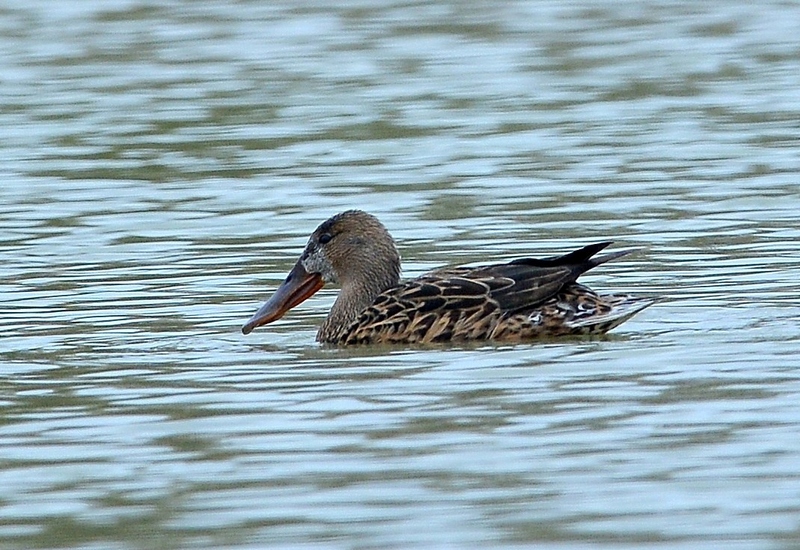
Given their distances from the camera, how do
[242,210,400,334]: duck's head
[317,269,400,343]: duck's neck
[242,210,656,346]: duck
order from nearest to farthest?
[242,210,656,346]: duck → [317,269,400,343]: duck's neck → [242,210,400,334]: duck's head

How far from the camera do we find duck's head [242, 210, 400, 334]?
11609mm

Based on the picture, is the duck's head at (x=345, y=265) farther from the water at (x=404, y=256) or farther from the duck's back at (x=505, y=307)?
the duck's back at (x=505, y=307)

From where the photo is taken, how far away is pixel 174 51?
23719mm

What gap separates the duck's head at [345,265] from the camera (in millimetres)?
11609

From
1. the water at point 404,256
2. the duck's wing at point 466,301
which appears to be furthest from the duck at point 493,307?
the water at point 404,256

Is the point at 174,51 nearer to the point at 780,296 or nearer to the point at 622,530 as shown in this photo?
the point at 780,296

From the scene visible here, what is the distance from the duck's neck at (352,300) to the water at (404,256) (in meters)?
0.19

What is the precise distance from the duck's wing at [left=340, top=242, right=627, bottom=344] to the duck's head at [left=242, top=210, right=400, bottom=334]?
54 centimetres

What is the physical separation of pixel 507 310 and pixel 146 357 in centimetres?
167

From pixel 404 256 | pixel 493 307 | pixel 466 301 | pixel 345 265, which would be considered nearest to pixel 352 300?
pixel 345 265

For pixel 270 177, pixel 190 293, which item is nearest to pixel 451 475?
pixel 190 293

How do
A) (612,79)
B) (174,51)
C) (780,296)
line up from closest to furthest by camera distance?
(780,296)
(612,79)
(174,51)

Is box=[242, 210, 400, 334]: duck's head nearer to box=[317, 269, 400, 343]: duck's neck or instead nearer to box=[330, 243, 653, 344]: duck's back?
box=[317, 269, 400, 343]: duck's neck

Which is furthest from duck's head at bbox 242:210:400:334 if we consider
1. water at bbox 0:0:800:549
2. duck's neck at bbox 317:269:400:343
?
water at bbox 0:0:800:549
